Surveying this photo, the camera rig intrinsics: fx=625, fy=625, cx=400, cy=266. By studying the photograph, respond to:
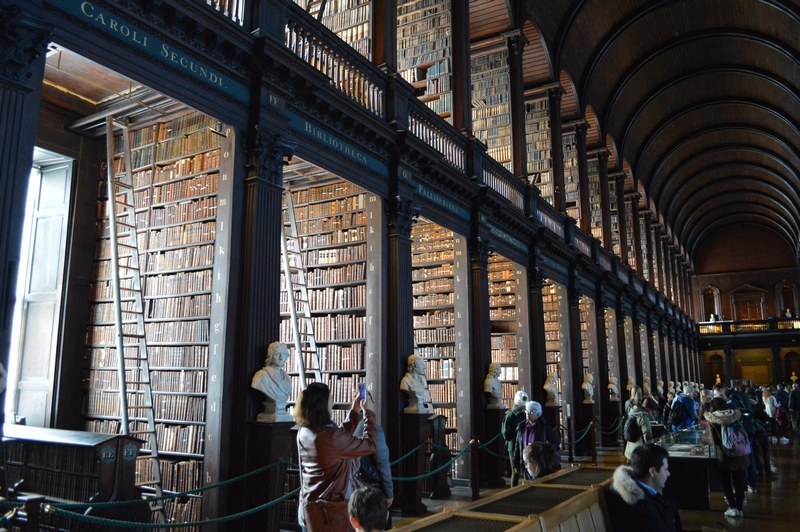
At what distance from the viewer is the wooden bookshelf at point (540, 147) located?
1234 centimetres

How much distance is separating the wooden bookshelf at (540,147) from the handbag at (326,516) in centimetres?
1016

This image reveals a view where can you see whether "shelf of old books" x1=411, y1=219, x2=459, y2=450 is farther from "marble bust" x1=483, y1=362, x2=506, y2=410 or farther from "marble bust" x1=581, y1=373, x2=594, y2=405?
"marble bust" x1=581, y1=373, x2=594, y2=405

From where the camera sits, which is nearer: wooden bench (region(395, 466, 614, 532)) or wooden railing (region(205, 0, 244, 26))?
wooden bench (region(395, 466, 614, 532))

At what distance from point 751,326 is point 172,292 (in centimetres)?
3219

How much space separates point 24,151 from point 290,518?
397cm

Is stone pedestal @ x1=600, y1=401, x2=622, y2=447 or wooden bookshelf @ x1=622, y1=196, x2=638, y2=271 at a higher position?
wooden bookshelf @ x1=622, y1=196, x2=638, y2=271

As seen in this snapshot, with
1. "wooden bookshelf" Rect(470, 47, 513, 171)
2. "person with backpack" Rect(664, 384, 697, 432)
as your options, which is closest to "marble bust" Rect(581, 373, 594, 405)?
"person with backpack" Rect(664, 384, 697, 432)

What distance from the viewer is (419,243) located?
30.5 feet

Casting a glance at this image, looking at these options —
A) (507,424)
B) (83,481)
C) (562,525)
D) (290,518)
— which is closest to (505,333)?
(507,424)

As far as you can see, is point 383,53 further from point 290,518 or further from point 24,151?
point 290,518

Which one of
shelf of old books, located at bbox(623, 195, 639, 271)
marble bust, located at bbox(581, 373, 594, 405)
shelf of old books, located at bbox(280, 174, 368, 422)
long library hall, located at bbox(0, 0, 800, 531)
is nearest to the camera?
long library hall, located at bbox(0, 0, 800, 531)

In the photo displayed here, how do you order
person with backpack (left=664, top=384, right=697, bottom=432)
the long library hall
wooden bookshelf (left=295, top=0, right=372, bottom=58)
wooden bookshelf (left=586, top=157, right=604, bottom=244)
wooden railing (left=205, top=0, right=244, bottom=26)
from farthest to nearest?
wooden bookshelf (left=586, top=157, right=604, bottom=244) → person with backpack (left=664, top=384, right=697, bottom=432) → wooden bookshelf (left=295, top=0, right=372, bottom=58) → wooden railing (left=205, top=0, right=244, bottom=26) → the long library hall

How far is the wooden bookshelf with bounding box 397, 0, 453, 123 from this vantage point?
29.1 ft

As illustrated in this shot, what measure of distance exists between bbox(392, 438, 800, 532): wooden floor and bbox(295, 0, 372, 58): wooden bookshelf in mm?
5347
